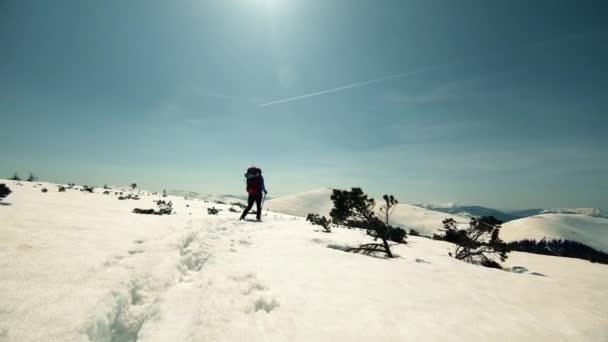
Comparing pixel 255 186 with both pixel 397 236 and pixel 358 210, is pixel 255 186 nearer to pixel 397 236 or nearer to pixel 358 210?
pixel 358 210

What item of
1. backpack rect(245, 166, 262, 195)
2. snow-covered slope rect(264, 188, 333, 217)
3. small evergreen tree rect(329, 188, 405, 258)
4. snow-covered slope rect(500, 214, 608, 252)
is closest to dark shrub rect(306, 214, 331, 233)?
small evergreen tree rect(329, 188, 405, 258)

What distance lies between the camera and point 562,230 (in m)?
38.1

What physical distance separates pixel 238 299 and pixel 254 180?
8338mm

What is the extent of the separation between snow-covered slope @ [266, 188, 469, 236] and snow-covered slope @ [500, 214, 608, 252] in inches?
580

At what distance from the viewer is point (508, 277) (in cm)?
419

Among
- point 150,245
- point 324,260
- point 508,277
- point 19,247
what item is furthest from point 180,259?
point 508,277

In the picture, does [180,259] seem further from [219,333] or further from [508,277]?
[508,277]

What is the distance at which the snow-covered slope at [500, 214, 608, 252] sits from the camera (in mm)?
35781

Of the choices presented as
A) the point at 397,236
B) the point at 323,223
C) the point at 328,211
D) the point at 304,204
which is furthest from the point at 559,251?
the point at 304,204

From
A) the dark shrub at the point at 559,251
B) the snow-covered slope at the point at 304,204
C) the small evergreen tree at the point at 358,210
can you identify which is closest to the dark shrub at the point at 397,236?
the small evergreen tree at the point at 358,210

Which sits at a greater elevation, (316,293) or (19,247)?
(19,247)

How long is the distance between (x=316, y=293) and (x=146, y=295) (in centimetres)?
170

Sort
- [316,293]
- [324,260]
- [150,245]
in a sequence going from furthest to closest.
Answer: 1. [324,260]
2. [150,245]
3. [316,293]

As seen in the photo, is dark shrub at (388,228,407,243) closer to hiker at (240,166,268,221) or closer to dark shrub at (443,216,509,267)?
dark shrub at (443,216,509,267)
